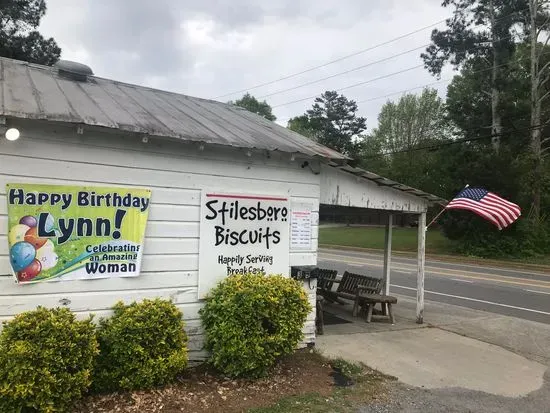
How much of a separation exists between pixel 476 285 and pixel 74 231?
47.2 feet

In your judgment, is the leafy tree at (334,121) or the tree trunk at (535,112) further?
the leafy tree at (334,121)

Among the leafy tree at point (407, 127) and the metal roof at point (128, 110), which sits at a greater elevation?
A: the leafy tree at point (407, 127)

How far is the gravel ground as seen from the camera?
512 centimetres

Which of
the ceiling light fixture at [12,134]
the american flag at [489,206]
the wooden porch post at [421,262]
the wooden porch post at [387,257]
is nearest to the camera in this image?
the ceiling light fixture at [12,134]

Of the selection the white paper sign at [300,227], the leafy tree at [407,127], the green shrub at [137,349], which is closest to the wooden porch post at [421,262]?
the white paper sign at [300,227]

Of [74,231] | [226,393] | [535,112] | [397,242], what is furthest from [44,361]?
[535,112]

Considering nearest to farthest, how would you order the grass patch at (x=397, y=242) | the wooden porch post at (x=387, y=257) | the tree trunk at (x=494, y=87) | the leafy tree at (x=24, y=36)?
the wooden porch post at (x=387, y=257) → the leafy tree at (x=24, y=36) → the grass patch at (x=397, y=242) → the tree trunk at (x=494, y=87)

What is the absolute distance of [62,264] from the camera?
4.97m

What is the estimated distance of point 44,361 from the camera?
4.20 metres

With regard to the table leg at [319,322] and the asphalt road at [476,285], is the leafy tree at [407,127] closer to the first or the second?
the asphalt road at [476,285]

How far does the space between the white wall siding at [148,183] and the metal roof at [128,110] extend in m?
0.23

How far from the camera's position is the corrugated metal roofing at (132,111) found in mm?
4980

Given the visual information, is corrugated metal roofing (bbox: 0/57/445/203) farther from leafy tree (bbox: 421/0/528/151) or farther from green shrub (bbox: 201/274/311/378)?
leafy tree (bbox: 421/0/528/151)

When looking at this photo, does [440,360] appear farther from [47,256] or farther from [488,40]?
[488,40]
